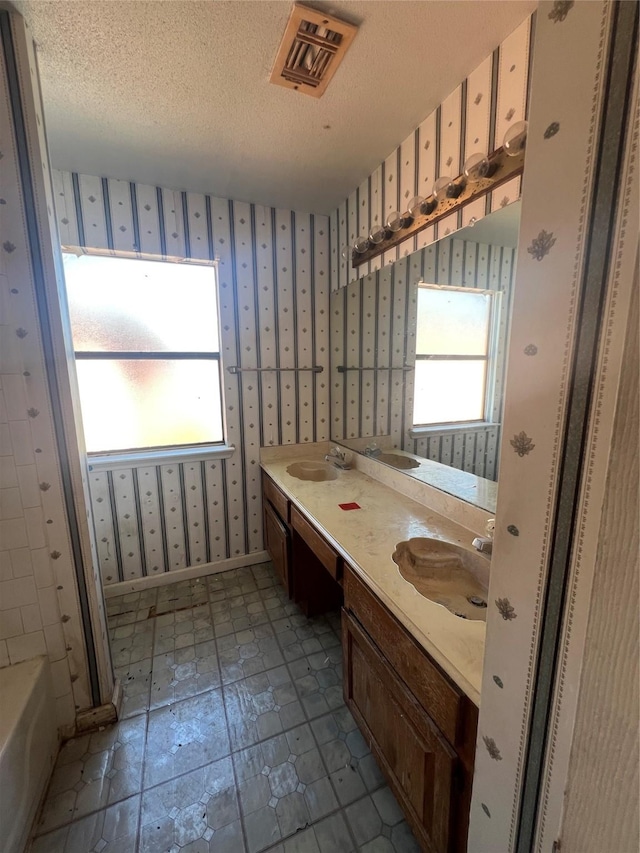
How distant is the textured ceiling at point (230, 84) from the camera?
1.01 m

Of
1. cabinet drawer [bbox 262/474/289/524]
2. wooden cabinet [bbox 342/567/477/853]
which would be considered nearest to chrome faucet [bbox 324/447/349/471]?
cabinet drawer [bbox 262/474/289/524]

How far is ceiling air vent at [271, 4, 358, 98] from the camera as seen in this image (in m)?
1.02

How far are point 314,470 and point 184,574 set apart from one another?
1.20m

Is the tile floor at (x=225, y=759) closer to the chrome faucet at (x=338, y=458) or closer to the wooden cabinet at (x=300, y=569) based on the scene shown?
the wooden cabinet at (x=300, y=569)

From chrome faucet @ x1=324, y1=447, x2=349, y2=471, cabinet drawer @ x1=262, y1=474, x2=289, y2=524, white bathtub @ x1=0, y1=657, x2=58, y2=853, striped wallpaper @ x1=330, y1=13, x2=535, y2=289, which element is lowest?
white bathtub @ x1=0, y1=657, x2=58, y2=853

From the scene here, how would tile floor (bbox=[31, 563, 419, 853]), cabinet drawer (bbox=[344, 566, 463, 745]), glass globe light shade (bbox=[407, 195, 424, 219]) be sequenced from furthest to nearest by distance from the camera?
glass globe light shade (bbox=[407, 195, 424, 219]) < tile floor (bbox=[31, 563, 419, 853]) < cabinet drawer (bbox=[344, 566, 463, 745])

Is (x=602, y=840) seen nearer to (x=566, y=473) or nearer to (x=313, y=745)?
(x=566, y=473)

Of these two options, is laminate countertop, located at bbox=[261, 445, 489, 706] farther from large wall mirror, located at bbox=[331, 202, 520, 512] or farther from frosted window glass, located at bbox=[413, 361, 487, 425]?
frosted window glass, located at bbox=[413, 361, 487, 425]

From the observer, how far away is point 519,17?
3.34 feet

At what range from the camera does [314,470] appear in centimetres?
237

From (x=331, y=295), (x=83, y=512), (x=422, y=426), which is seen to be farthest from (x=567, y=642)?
(x=331, y=295)

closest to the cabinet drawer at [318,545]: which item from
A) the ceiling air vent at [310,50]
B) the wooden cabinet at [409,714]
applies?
the wooden cabinet at [409,714]

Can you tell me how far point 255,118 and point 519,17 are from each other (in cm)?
97

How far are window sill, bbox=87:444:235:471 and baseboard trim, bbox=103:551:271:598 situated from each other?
797 millimetres
